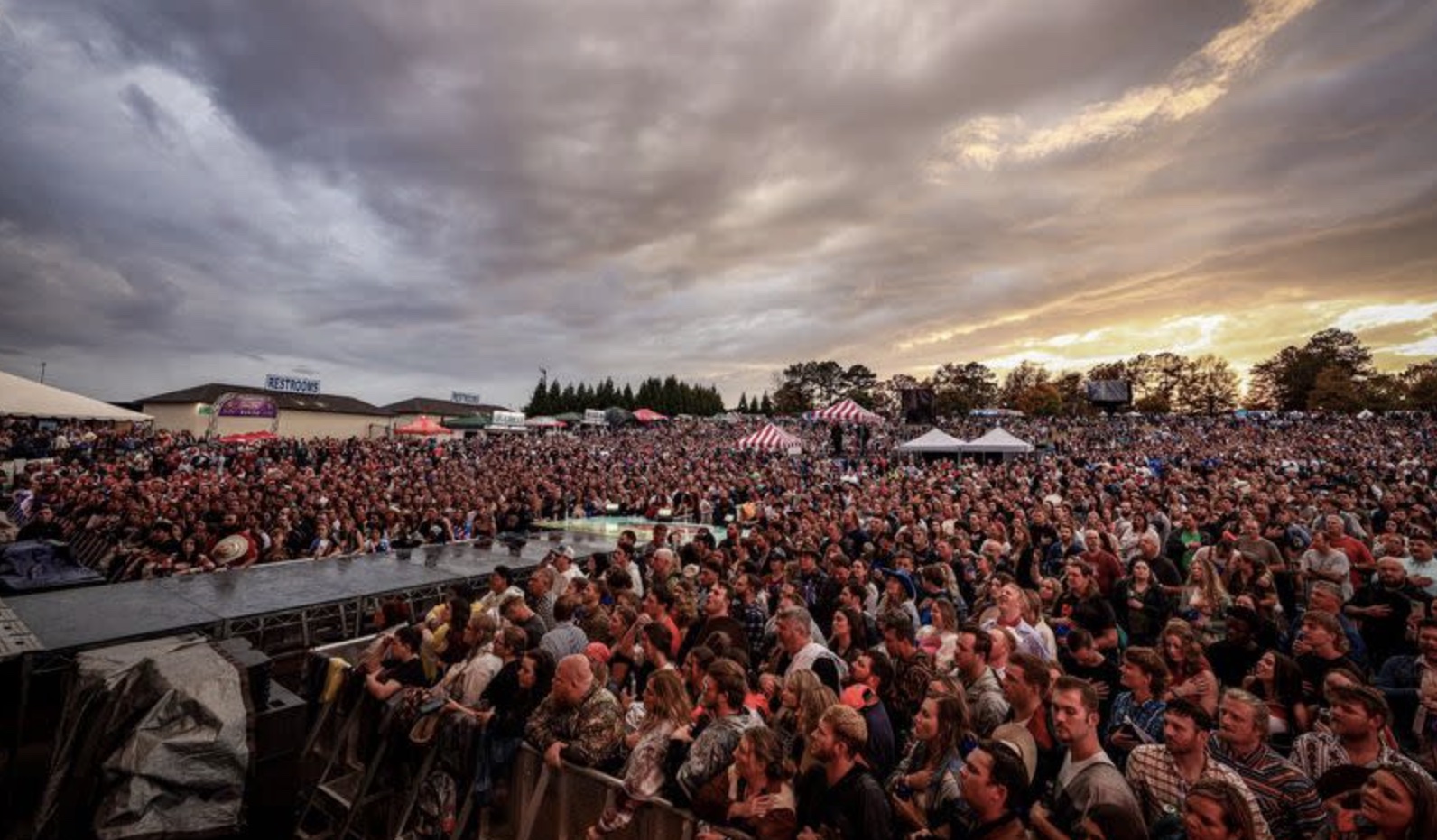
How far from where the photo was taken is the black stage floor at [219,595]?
5.67 m

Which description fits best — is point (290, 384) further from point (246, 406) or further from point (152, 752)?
point (152, 752)

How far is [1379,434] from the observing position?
1419 inches

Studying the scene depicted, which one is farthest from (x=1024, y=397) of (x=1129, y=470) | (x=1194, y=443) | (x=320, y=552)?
(x=320, y=552)

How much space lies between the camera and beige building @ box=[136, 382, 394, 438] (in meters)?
49.4

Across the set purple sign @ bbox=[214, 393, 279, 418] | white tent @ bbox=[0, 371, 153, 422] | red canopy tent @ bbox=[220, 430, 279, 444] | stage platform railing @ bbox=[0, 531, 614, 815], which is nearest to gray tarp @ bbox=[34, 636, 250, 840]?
stage platform railing @ bbox=[0, 531, 614, 815]

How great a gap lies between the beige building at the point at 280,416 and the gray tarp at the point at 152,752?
177ft

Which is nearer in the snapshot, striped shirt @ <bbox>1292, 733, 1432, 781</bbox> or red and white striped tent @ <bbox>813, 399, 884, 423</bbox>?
striped shirt @ <bbox>1292, 733, 1432, 781</bbox>

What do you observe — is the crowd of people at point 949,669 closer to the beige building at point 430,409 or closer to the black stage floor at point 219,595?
the black stage floor at point 219,595

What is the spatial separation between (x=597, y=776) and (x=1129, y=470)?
73.3 ft

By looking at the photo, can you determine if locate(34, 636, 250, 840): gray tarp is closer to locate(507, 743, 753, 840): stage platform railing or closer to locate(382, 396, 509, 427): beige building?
locate(507, 743, 753, 840): stage platform railing

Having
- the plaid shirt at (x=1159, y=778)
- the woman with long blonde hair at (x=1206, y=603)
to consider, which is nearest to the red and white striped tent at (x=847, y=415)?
the woman with long blonde hair at (x=1206, y=603)

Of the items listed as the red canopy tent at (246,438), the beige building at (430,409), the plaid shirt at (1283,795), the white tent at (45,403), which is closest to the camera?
the plaid shirt at (1283,795)

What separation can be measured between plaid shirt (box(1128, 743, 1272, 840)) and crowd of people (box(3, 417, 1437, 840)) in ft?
0.03

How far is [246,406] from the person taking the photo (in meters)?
28.3
